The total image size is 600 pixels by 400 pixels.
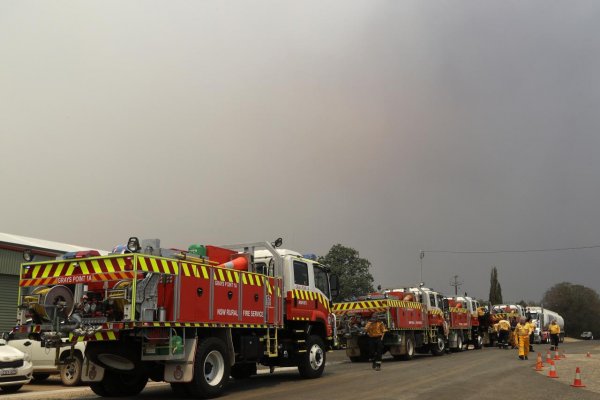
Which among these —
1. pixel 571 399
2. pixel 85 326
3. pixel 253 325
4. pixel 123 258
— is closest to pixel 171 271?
pixel 123 258

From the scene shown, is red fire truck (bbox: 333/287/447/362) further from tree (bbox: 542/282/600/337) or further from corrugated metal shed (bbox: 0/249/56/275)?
tree (bbox: 542/282/600/337)

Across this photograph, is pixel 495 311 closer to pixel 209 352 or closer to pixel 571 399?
pixel 571 399

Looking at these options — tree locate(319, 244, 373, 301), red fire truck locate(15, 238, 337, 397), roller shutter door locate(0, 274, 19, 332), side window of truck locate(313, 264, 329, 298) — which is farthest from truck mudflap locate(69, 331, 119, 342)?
tree locate(319, 244, 373, 301)

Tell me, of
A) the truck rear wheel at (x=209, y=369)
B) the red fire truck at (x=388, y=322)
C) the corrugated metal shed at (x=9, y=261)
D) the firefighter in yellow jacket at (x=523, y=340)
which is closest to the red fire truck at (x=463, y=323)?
the red fire truck at (x=388, y=322)

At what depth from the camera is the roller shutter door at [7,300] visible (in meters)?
22.1

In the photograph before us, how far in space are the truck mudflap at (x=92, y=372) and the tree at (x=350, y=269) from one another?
45.6 meters

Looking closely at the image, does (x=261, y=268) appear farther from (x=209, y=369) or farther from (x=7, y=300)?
(x=7, y=300)

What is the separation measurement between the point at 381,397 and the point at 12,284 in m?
18.0

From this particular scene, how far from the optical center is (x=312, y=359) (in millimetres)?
14109

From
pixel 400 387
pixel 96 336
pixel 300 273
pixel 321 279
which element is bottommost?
pixel 400 387

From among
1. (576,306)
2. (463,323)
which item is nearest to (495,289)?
(576,306)

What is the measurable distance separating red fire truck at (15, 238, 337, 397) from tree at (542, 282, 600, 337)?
10217cm

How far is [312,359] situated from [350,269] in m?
43.1

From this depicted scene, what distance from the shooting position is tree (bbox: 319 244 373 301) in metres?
55.0
